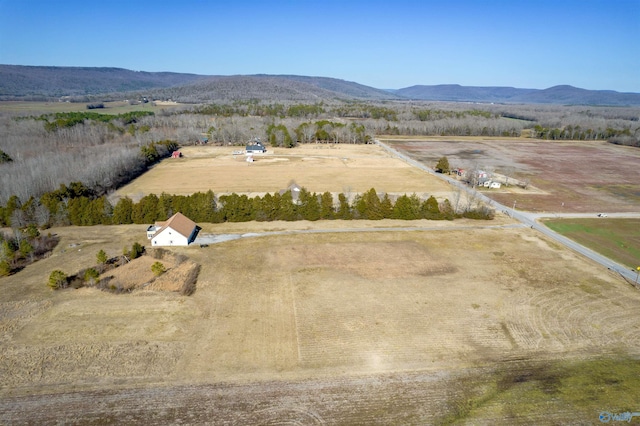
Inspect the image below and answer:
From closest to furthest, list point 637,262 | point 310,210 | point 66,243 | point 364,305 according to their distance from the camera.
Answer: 1. point 364,305
2. point 637,262
3. point 66,243
4. point 310,210

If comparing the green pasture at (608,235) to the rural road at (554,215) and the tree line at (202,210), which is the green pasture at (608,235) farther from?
the tree line at (202,210)

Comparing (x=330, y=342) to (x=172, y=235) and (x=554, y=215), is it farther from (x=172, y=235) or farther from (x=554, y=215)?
(x=554, y=215)

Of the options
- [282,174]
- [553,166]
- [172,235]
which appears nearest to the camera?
[172,235]

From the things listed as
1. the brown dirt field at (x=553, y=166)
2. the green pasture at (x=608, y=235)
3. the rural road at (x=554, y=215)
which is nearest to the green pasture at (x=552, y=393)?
the rural road at (x=554, y=215)

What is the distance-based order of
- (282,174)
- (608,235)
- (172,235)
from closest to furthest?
(172,235)
(608,235)
(282,174)

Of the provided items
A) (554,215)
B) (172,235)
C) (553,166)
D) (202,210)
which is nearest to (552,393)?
(172,235)

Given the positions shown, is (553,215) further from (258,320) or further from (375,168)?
(258,320)

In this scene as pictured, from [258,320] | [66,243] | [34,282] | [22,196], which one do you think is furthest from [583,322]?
[22,196]

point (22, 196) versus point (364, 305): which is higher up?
point (22, 196)

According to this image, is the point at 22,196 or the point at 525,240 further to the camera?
the point at 22,196
